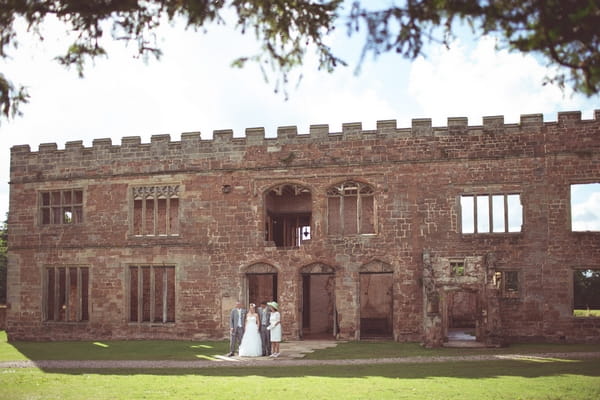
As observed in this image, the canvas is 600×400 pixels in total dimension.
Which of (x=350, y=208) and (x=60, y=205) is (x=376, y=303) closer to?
(x=350, y=208)

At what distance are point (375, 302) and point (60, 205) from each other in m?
12.7

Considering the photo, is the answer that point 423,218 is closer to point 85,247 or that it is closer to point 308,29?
point 85,247

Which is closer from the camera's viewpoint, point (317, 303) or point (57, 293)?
point (57, 293)

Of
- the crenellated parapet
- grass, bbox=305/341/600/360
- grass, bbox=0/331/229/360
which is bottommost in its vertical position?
grass, bbox=0/331/229/360

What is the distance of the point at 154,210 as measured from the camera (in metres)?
22.6

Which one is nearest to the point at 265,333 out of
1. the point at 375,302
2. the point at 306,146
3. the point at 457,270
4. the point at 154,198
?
the point at 457,270

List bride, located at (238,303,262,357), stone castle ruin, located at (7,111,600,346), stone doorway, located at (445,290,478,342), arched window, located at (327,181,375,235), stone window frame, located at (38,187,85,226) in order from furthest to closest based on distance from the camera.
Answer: stone doorway, located at (445,290,478,342), stone window frame, located at (38,187,85,226), arched window, located at (327,181,375,235), stone castle ruin, located at (7,111,600,346), bride, located at (238,303,262,357)

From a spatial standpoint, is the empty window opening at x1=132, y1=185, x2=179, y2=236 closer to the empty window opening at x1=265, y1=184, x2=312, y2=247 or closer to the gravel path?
the empty window opening at x1=265, y1=184, x2=312, y2=247

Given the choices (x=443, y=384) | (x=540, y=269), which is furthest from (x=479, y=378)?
(x=540, y=269)

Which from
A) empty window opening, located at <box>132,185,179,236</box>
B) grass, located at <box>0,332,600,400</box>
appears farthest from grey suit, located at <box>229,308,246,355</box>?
empty window opening, located at <box>132,185,179,236</box>

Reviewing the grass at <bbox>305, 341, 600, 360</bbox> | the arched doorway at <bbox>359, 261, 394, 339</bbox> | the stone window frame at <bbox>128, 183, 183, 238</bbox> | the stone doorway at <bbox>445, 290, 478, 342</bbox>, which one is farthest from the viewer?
the stone doorway at <bbox>445, 290, 478, 342</bbox>

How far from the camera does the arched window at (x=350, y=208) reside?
70.2ft

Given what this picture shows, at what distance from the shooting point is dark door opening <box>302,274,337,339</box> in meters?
26.4

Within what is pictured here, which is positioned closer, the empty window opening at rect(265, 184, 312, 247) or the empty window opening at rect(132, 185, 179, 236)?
the empty window opening at rect(132, 185, 179, 236)
